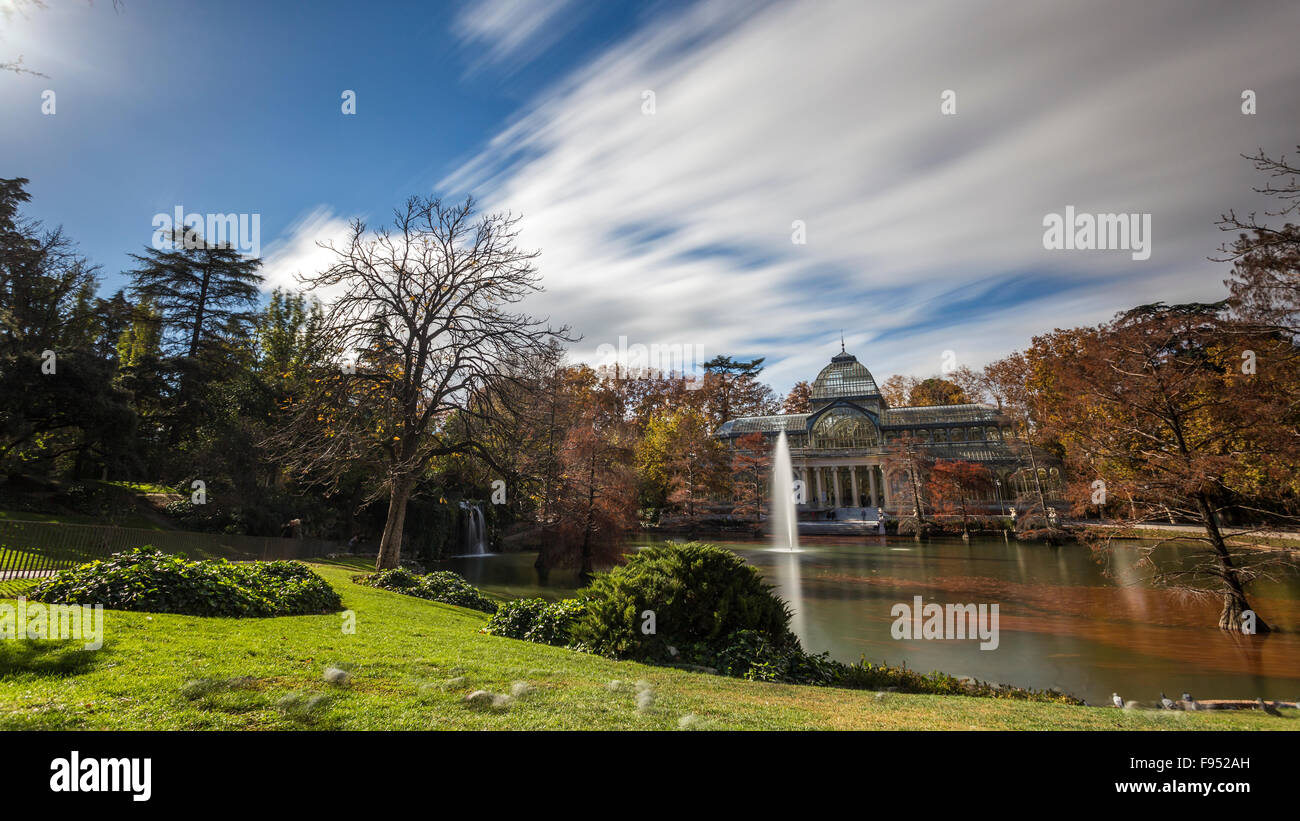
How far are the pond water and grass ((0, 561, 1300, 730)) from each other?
4020 mm

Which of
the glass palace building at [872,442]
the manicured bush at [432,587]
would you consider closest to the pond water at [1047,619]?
the manicured bush at [432,587]

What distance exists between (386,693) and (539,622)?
232 inches

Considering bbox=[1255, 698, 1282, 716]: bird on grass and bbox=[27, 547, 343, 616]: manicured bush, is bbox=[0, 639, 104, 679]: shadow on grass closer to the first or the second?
bbox=[27, 547, 343, 616]: manicured bush

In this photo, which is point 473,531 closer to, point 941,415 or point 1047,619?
point 1047,619

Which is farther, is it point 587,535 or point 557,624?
point 587,535

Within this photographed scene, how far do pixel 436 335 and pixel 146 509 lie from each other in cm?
1840

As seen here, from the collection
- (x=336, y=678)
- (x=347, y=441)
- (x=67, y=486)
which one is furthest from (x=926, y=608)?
(x=67, y=486)

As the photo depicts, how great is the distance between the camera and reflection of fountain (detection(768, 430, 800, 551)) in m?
36.9

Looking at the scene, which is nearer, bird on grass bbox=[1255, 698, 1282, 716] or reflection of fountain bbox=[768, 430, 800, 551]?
bird on grass bbox=[1255, 698, 1282, 716]

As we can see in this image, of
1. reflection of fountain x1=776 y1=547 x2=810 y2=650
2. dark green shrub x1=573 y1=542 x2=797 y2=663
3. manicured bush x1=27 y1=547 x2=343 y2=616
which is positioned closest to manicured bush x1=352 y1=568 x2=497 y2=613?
manicured bush x1=27 y1=547 x2=343 y2=616

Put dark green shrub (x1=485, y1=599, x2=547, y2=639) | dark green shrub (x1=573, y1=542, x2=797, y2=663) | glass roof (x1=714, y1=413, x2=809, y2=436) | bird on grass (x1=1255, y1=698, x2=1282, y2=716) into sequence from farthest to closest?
glass roof (x1=714, y1=413, x2=809, y2=436)
dark green shrub (x1=485, y1=599, x2=547, y2=639)
dark green shrub (x1=573, y1=542, x2=797, y2=663)
bird on grass (x1=1255, y1=698, x2=1282, y2=716)
